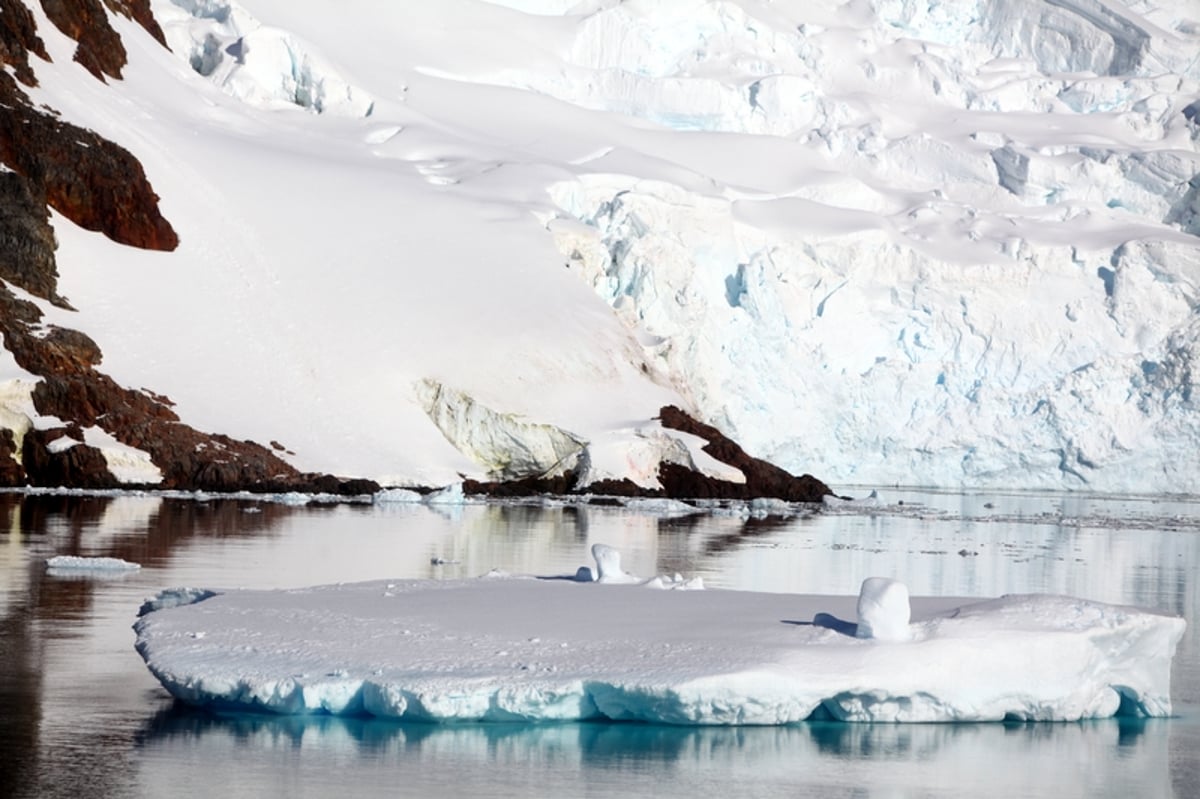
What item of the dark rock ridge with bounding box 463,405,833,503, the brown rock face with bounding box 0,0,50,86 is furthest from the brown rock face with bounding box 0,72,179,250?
the dark rock ridge with bounding box 463,405,833,503

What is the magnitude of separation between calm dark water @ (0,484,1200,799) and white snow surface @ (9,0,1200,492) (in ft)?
39.4

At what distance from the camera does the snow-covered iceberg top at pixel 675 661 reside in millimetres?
8531

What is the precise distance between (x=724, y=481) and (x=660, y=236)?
464 inches

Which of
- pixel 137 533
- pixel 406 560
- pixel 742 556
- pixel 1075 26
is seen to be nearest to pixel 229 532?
pixel 137 533

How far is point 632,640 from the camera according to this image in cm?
935

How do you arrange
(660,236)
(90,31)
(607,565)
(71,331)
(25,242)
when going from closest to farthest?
(607,565), (71,331), (25,242), (90,31), (660,236)

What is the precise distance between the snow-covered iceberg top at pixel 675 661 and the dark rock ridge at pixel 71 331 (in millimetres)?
17697

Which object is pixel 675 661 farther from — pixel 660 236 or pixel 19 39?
pixel 660 236

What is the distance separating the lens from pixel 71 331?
95.3 feet

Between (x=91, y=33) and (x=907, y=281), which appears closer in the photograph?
(x=91, y=33)

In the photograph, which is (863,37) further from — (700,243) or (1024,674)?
(1024,674)

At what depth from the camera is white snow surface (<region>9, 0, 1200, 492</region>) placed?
1305 inches

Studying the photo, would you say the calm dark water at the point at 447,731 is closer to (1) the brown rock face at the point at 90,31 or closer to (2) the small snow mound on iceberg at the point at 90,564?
(2) the small snow mound on iceberg at the point at 90,564

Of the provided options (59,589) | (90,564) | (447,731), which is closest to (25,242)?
(90,564)
